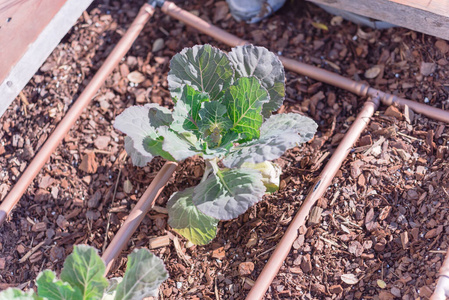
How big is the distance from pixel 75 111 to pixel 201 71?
68 centimetres

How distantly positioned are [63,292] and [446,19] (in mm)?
1760

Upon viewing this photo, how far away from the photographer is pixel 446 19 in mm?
1894

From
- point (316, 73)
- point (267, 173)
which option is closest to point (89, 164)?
point (267, 173)

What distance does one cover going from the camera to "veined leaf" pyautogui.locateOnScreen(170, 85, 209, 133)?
1.67 m

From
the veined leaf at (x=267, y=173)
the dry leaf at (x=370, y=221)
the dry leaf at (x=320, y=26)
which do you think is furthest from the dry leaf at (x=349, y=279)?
the dry leaf at (x=320, y=26)

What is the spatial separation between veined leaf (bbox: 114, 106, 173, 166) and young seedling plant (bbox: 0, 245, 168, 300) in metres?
0.35

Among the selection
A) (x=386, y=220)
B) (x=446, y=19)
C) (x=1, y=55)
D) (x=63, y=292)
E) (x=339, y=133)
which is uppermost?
(x=1, y=55)

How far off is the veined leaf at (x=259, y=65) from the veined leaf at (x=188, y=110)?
17cm

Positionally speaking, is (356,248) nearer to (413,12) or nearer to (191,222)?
(191,222)

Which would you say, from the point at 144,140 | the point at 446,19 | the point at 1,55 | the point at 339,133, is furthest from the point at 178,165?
the point at 446,19

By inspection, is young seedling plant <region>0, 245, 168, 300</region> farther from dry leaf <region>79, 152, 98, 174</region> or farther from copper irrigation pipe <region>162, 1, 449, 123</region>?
copper irrigation pipe <region>162, 1, 449, 123</region>

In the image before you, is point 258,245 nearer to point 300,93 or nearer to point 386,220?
point 386,220

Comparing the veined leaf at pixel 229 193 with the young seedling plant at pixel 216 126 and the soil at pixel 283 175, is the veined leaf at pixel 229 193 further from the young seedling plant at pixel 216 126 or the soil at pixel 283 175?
the soil at pixel 283 175

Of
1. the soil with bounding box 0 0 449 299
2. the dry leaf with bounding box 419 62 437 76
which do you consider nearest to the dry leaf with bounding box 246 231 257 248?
the soil with bounding box 0 0 449 299
